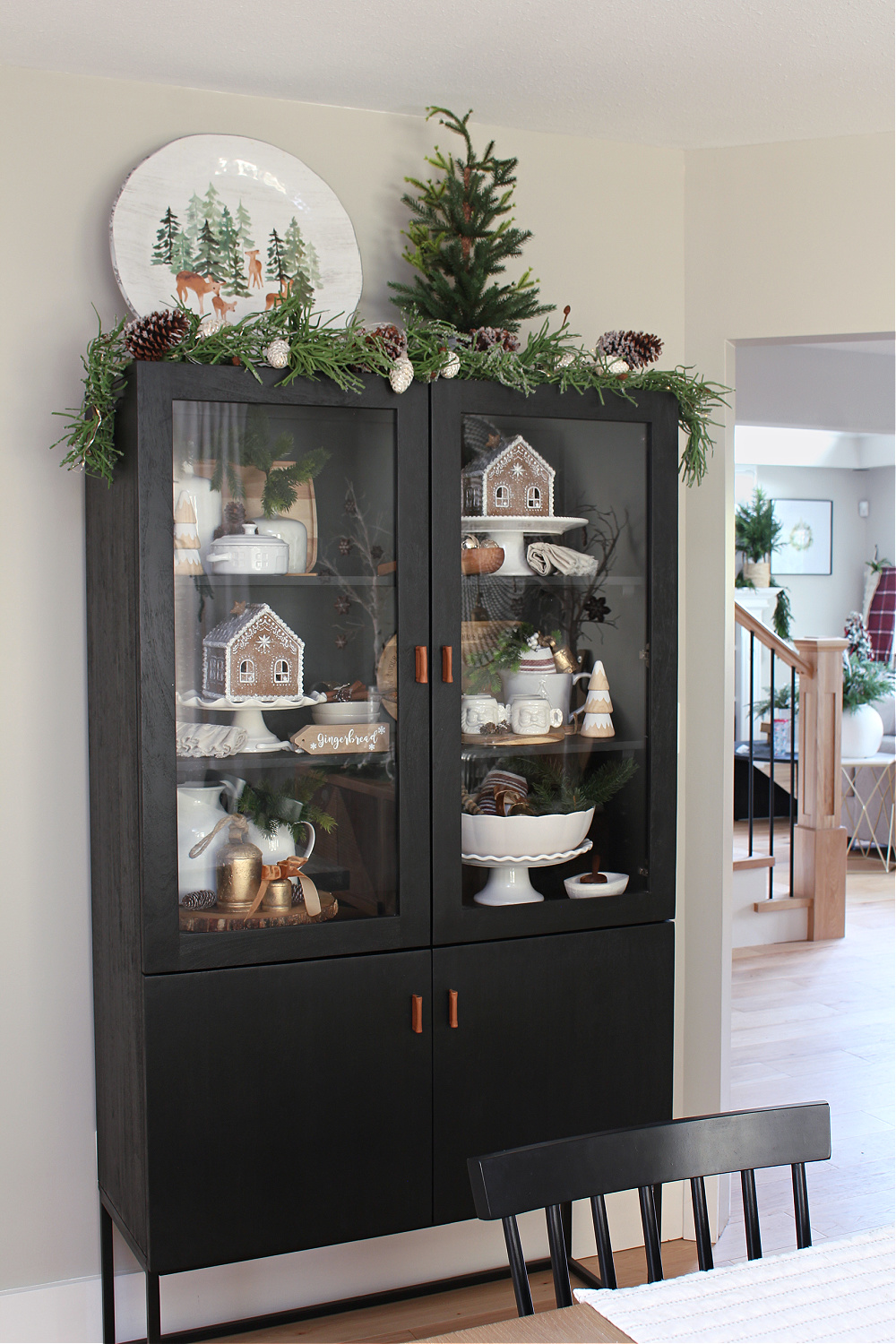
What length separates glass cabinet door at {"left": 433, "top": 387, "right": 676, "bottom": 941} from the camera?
2.15 m

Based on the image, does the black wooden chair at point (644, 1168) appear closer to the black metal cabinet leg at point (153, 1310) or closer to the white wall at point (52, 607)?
the black metal cabinet leg at point (153, 1310)

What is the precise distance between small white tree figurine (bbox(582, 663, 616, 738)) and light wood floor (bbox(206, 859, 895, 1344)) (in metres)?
1.18

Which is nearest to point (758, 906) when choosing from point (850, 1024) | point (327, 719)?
point (850, 1024)

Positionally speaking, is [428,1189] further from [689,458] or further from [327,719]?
[689,458]

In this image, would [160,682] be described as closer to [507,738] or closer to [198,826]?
[198,826]

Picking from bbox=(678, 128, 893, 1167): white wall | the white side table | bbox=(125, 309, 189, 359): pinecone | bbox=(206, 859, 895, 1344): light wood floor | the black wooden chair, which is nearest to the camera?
the black wooden chair

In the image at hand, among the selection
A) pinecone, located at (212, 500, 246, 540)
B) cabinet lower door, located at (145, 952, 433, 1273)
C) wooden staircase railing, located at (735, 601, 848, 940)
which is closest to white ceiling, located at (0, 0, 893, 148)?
pinecone, located at (212, 500, 246, 540)

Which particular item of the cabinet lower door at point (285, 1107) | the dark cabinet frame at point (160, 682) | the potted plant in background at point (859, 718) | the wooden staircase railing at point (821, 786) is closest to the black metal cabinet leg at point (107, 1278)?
the cabinet lower door at point (285, 1107)

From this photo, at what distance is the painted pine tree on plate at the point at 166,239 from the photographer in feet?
7.23

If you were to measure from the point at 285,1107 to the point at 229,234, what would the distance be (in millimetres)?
1619

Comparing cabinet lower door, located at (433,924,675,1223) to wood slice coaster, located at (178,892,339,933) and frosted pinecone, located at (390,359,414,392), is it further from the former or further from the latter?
frosted pinecone, located at (390,359,414,392)

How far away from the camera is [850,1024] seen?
13.5ft

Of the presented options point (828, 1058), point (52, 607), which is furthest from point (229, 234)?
point (828, 1058)

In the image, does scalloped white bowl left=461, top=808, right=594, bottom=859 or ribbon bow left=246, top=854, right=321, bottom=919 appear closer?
ribbon bow left=246, top=854, right=321, bottom=919
